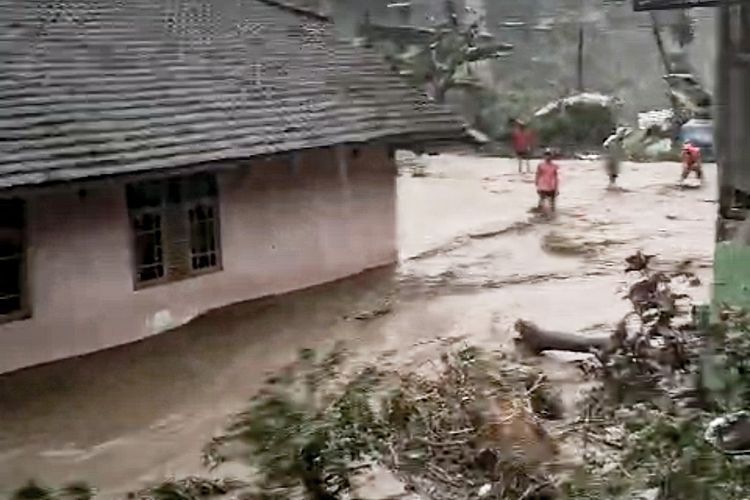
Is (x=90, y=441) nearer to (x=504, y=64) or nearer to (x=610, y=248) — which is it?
(x=610, y=248)

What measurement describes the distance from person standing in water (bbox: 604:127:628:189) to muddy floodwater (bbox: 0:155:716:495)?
Result: 1229 mm

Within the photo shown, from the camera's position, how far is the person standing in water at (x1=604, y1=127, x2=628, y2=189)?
2441cm

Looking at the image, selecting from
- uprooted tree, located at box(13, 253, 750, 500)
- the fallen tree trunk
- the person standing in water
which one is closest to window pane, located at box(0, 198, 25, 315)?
uprooted tree, located at box(13, 253, 750, 500)

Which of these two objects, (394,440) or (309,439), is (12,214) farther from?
(309,439)

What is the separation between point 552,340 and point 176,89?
566cm

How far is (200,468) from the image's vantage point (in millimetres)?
8703

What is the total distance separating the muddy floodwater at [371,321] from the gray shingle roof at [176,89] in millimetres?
2049

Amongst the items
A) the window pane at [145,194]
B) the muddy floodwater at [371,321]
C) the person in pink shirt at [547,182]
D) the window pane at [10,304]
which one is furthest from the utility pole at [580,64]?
the window pane at [10,304]

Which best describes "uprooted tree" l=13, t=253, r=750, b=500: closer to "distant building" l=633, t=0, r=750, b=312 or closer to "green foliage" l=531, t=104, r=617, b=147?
"distant building" l=633, t=0, r=750, b=312

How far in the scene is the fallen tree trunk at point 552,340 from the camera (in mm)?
10891

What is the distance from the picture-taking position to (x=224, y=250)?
13523mm

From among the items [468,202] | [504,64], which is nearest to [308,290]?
[468,202]

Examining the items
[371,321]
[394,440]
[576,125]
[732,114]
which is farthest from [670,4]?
[576,125]

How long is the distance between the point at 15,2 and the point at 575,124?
66.8ft
